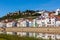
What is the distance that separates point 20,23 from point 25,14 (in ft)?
57.8

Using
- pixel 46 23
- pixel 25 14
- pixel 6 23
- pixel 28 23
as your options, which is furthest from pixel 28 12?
pixel 46 23

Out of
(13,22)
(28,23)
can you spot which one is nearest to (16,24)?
(13,22)

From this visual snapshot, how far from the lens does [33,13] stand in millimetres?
94375

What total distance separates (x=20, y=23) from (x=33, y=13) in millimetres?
18320

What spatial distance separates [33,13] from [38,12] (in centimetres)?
217

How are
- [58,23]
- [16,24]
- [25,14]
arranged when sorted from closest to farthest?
[58,23] → [16,24] → [25,14]

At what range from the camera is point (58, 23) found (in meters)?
60.8

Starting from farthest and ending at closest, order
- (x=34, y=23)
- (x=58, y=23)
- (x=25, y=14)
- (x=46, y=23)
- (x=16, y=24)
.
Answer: (x=25, y=14) < (x=16, y=24) < (x=34, y=23) < (x=46, y=23) < (x=58, y=23)

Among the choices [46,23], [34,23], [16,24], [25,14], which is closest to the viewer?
[46,23]

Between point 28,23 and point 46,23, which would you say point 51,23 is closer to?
point 46,23

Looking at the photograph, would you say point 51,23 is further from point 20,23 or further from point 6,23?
point 6,23

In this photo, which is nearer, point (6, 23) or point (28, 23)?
point (28, 23)

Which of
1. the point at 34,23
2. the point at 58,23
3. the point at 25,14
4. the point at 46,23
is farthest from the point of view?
the point at 25,14

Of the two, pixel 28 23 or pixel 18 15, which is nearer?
pixel 28 23
